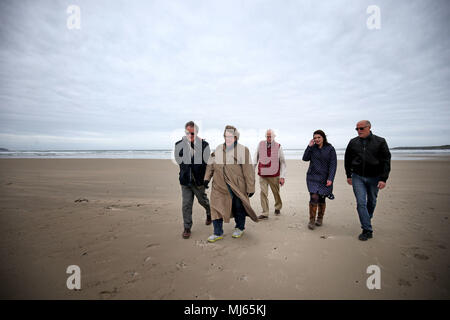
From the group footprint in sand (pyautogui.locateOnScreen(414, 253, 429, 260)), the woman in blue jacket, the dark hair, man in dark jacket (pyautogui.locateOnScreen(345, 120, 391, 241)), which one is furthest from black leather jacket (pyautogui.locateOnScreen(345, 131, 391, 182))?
footprint in sand (pyautogui.locateOnScreen(414, 253, 429, 260))

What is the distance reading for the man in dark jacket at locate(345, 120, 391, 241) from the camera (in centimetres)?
340

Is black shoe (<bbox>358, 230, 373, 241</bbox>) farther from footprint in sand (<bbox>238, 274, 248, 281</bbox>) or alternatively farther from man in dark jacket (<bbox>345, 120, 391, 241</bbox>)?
footprint in sand (<bbox>238, 274, 248, 281</bbox>)

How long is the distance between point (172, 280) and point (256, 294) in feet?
3.61

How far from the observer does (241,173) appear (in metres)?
3.57

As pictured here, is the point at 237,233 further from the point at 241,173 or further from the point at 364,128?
the point at 364,128

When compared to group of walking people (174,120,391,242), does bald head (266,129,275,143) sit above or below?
above

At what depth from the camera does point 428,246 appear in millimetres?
3137

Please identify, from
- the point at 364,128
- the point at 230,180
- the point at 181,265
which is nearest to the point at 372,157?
the point at 364,128

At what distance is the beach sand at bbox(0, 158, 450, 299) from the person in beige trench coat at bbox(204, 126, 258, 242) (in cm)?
57

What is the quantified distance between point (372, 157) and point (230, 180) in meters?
2.67

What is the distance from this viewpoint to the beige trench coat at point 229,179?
3488 millimetres

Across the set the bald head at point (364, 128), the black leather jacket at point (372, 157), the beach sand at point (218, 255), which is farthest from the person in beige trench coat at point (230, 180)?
the bald head at point (364, 128)
